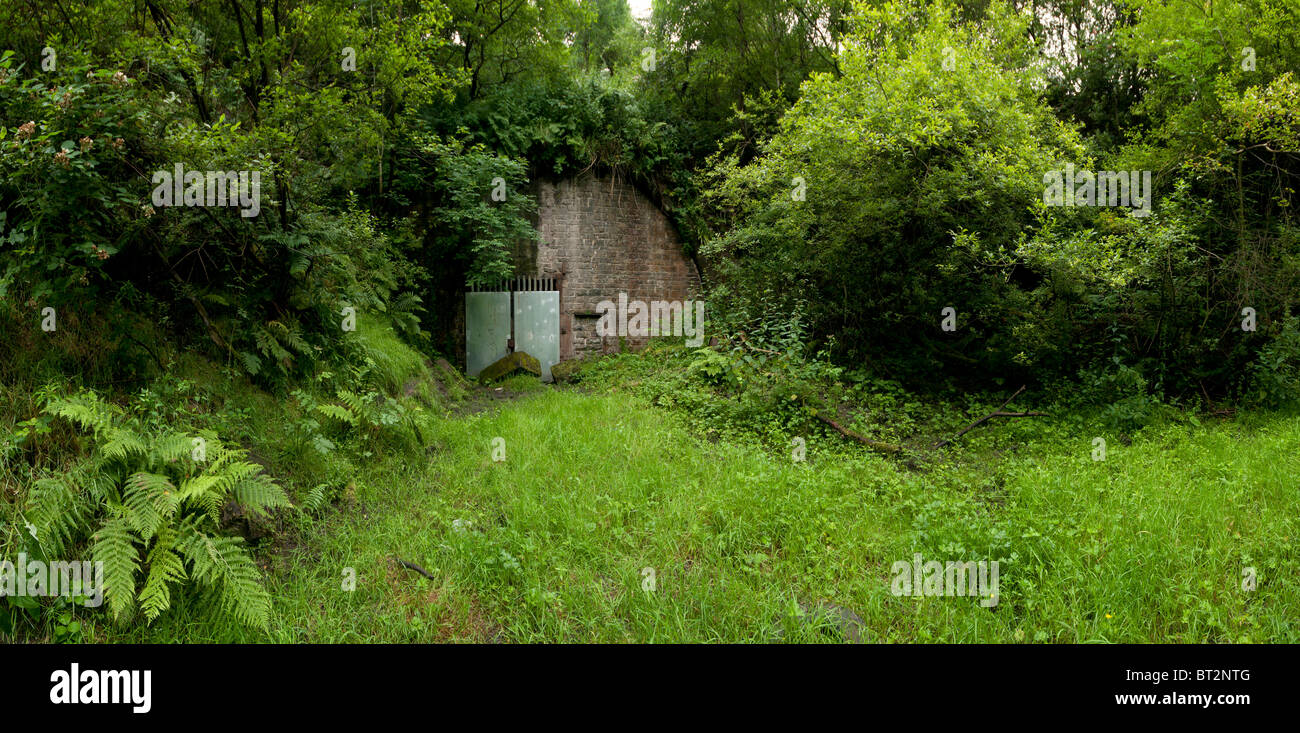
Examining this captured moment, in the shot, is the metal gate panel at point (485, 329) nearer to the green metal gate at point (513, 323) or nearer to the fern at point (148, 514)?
the green metal gate at point (513, 323)

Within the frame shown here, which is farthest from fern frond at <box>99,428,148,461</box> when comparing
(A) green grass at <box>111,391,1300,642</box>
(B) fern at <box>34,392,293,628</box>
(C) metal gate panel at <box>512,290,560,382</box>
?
(C) metal gate panel at <box>512,290,560,382</box>

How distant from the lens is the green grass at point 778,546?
3379 mm

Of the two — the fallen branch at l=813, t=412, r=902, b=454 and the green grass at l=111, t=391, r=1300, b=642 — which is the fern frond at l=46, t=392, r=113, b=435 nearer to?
the green grass at l=111, t=391, r=1300, b=642

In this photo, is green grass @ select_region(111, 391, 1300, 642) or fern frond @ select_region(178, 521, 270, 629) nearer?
fern frond @ select_region(178, 521, 270, 629)

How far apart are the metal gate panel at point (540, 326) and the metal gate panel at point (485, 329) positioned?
1.05 feet

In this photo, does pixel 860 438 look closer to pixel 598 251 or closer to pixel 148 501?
pixel 148 501

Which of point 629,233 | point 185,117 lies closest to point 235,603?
point 185,117

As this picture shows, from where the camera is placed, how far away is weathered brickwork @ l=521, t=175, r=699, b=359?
14.3 meters

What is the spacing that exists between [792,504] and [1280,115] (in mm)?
8175

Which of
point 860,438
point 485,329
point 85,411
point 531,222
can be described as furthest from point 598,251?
point 85,411

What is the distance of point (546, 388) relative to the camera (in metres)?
11.9

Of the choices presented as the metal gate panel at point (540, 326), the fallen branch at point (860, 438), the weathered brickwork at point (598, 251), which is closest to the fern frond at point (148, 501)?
the fallen branch at point (860, 438)

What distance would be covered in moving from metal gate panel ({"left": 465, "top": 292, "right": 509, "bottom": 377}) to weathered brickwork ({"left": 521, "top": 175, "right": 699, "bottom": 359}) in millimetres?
1244

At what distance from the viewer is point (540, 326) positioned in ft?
46.3
